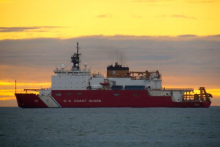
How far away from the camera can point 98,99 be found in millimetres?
69750

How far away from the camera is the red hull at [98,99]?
69.2m

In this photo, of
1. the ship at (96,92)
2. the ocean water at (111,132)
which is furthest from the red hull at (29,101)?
the ocean water at (111,132)

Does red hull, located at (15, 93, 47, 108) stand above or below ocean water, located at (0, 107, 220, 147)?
above

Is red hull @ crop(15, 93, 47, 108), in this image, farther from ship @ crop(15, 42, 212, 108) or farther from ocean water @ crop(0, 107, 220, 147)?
ocean water @ crop(0, 107, 220, 147)

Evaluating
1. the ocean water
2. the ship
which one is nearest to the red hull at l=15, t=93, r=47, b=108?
the ship

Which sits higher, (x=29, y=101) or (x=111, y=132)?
(x=29, y=101)

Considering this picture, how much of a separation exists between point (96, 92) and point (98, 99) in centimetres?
95

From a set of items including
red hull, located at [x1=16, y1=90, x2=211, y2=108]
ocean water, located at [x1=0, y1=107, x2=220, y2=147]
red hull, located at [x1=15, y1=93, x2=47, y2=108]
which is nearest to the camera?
ocean water, located at [x1=0, y1=107, x2=220, y2=147]

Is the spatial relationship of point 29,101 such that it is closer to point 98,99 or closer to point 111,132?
point 98,99

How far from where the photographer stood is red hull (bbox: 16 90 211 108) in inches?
2726

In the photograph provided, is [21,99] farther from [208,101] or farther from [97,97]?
[208,101]

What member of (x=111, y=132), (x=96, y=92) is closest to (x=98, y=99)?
(x=96, y=92)

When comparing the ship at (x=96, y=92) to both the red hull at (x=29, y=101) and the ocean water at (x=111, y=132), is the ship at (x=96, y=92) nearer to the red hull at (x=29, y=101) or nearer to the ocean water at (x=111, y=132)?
the red hull at (x=29, y=101)

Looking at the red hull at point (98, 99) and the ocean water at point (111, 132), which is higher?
the red hull at point (98, 99)
